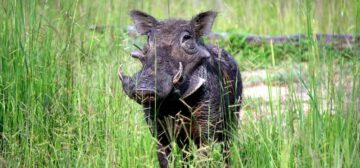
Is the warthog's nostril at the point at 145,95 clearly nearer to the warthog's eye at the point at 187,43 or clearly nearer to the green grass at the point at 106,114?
the green grass at the point at 106,114

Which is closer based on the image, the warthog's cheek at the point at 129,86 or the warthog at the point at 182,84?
the warthog's cheek at the point at 129,86

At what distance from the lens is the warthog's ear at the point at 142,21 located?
16.1 feet

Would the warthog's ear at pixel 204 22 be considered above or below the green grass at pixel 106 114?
above

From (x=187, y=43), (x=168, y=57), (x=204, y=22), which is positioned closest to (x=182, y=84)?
(x=168, y=57)

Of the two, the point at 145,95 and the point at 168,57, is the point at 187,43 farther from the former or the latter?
the point at 145,95

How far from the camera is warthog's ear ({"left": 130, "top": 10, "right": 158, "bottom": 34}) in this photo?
4.91 meters

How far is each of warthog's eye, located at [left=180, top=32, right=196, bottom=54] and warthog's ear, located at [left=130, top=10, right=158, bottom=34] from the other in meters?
0.28

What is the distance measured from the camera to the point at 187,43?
4660mm

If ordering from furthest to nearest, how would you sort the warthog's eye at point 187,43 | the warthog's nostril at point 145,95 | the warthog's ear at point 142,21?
the warthog's ear at point 142,21 < the warthog's eye at point 187,43 < the warthog's nostril at point 145,95

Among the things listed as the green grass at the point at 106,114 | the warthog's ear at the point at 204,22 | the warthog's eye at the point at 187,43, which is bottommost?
the green grass at the point at 106,114

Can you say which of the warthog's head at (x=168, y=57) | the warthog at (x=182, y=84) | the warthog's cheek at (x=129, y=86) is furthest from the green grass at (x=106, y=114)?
the warthog's cheek at (x=129, y=86)

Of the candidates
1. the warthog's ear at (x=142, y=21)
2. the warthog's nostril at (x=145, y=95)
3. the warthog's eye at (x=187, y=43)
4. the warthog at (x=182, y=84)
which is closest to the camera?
the warthog's nostril at (x=145, y=95)

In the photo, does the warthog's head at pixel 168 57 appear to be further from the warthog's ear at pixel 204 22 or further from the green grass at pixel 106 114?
the green grass at pixel 106 114

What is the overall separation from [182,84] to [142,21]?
26.3 inches
